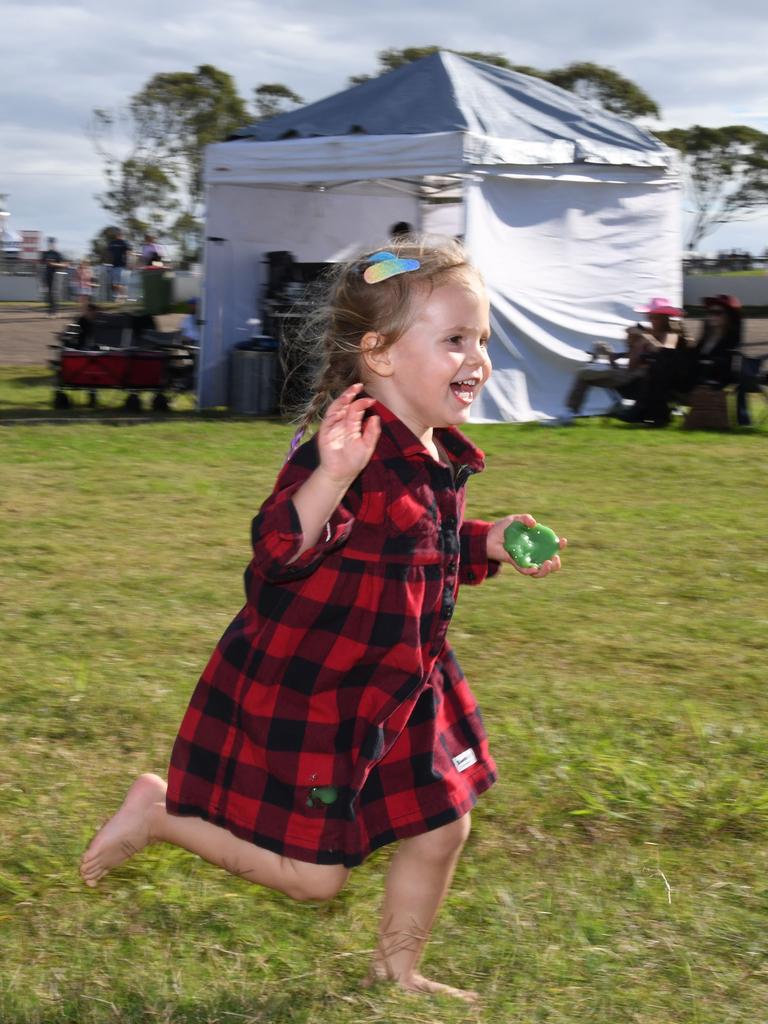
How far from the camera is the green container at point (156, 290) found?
1981cm

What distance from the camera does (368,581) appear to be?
251cm

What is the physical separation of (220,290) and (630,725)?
9939 millimetres

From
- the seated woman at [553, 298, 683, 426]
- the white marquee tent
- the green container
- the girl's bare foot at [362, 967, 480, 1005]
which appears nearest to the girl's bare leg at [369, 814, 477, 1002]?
the girl's bare foot at [362, 967, 480, 1005]

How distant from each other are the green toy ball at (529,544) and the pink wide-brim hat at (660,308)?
32.5 feet

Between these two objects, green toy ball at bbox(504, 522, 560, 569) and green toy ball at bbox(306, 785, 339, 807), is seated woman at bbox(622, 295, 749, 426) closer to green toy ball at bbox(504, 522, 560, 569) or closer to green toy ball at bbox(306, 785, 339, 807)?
green toy ball at bbox(504, 522, 560, 569)

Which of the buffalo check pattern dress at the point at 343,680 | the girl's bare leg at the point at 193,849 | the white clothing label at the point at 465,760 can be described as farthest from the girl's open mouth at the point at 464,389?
the girl's bare leg at the point at 193,849

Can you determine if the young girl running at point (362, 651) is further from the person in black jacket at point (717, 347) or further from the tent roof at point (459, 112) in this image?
the person in black jacket at point (717, 347)

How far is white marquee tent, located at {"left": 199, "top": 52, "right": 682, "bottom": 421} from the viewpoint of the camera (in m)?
11.8

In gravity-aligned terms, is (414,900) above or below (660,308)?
below

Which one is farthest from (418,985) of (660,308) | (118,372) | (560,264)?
(560,264)

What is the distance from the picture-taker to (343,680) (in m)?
2.52

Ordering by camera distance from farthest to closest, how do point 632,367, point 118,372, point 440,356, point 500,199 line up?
point 118,372 → point 632,367 → point 500,199 → point 440,356

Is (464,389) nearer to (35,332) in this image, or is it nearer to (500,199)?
(500,199)

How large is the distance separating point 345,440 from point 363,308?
0.40 m
